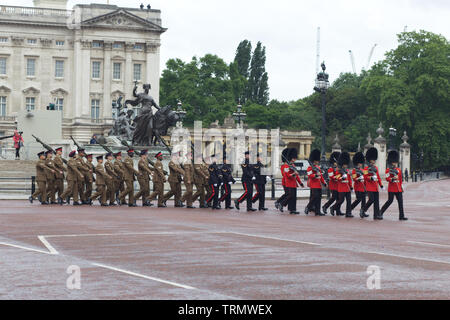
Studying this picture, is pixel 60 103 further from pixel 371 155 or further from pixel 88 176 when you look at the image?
pixel 371 155

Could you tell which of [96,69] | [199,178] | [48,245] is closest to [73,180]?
[199,178]

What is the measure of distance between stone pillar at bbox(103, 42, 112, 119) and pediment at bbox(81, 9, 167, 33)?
219 cm

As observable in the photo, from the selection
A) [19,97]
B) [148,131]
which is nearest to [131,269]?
[148,131]

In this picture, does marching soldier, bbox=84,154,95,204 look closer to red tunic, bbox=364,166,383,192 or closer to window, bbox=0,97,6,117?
red tunic, bbox=364,166,383,192

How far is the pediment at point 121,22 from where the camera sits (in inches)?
3485

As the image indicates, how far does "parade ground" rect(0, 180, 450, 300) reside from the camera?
27.6 ft

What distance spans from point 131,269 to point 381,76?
73.1 meters

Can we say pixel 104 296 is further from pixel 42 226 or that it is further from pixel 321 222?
pixel 321 222

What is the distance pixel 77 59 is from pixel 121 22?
639 cm

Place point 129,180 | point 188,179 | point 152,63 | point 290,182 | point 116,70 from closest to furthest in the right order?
point 290,182
point 188,179
point 129,180
point 116,70
point 152,63

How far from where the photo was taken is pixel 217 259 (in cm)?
1105

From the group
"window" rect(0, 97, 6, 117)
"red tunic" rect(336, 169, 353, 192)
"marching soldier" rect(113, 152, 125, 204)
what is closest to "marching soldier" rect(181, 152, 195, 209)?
"marching soldier" rect(113, 152, 125, 204)

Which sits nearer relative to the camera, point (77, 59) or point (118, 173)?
point (118, 173)

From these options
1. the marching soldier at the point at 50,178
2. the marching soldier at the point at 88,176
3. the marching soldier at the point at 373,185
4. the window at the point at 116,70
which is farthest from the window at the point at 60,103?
the marching soldier at the point at 373,185
